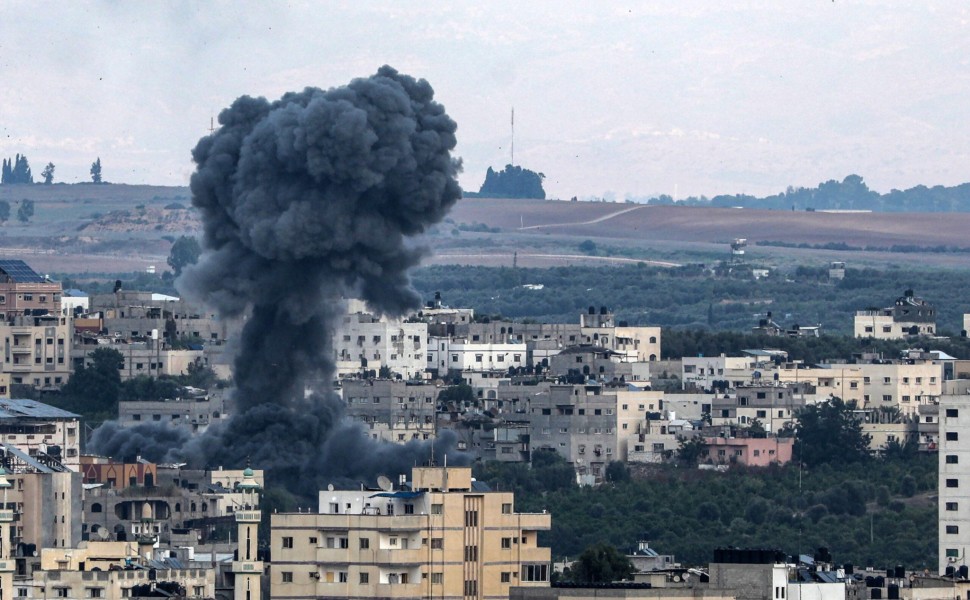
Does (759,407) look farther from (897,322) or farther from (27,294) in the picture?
(897,322)

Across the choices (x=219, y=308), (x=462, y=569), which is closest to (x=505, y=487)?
(x=219, y=308)

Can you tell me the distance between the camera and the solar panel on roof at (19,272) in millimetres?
155337

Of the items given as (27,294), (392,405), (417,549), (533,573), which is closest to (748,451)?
(392,405)

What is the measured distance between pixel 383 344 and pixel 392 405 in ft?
57.0

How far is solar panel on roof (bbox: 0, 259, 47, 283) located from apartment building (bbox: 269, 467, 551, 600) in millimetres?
84273

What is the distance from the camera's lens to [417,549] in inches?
2763

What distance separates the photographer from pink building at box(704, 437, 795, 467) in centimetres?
12825

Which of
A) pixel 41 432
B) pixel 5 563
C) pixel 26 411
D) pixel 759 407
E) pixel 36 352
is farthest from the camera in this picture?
pixel 36 352

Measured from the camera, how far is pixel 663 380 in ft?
491

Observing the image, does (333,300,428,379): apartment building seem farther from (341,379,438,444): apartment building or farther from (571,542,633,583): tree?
(571,542,633,583): tree

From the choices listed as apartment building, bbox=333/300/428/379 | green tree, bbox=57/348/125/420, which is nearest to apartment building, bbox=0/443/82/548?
green tree, bbox=57/348/125/420

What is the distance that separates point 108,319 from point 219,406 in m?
22.5

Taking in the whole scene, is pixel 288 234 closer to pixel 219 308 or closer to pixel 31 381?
pixel 219 308

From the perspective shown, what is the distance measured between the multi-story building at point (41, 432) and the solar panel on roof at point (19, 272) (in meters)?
39.3
